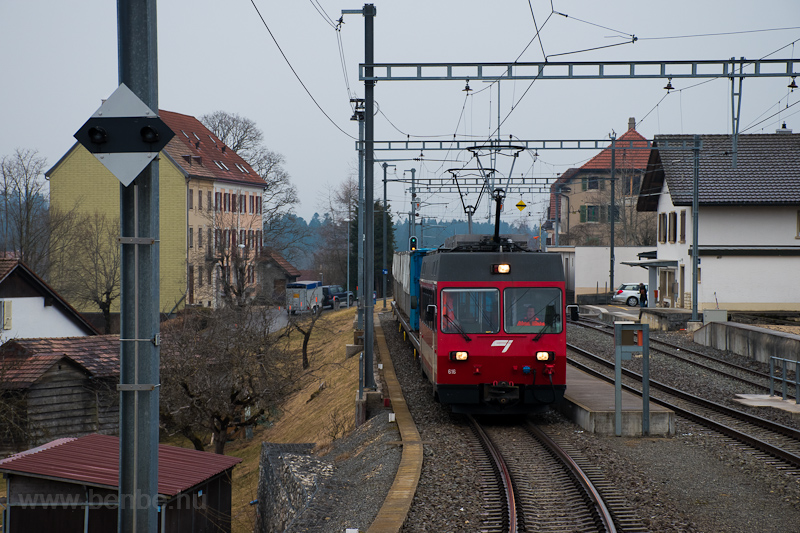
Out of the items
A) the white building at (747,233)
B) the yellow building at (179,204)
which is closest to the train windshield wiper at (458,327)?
the white building at (747,233)

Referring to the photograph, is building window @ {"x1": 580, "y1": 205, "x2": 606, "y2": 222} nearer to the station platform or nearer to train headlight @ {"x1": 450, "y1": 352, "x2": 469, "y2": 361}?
the station platform

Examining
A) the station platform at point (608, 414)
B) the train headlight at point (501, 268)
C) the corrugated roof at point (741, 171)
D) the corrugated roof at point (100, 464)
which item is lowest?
the corrugated roof at point (100, 464)

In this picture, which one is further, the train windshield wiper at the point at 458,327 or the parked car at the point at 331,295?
the parked car at the point at 331,295

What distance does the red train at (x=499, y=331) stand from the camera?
12945mm

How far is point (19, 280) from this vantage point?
32.1 meters

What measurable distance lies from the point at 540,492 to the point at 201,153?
5412cm

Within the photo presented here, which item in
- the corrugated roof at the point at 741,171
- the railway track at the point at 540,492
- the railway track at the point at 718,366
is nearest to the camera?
the railway track at the point at 540,492

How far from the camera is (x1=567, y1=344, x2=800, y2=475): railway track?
36.8ft

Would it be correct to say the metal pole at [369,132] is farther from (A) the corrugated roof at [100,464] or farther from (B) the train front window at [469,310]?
(B) the train front window at [469,310]

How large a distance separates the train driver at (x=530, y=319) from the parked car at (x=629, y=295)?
36956 mm

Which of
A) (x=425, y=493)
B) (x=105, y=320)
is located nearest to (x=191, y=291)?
(x=105, y=320)

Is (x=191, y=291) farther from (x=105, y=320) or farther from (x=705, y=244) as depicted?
(x=705, y=244)

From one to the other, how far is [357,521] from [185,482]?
5300 mm

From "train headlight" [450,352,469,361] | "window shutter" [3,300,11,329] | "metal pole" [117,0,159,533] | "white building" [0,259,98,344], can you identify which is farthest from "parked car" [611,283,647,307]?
"metal pole" [117,0,159,533]
